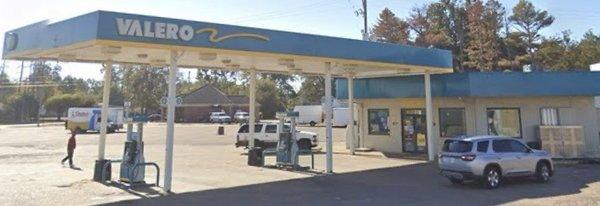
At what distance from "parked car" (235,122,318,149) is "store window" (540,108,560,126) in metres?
11.9

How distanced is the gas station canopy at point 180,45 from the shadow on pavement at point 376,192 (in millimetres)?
3970

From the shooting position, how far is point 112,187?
14.8 meters

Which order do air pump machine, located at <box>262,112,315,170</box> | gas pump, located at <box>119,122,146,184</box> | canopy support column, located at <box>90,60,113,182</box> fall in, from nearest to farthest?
gas pump, located at <box>119,122,146,184</box> → canopy support column, located at <box>90,60,113,182</box> → air pump machine, located at <box>262,112,315,170</box>

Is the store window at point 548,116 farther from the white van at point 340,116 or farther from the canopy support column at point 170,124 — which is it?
the white van at point 340,116

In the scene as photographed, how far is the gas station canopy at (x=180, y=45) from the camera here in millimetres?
12859

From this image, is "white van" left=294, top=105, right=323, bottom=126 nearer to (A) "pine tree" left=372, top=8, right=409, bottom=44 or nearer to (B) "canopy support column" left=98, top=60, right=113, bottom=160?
(A) "pine tree" left=372, top=8, right=409, bottom=44

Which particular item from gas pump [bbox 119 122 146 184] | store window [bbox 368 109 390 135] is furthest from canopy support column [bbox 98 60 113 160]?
store window [bbox 368 109 390 135]

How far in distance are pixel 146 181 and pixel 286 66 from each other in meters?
7.19

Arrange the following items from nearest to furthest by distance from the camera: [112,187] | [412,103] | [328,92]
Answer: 1. [112,187]
2. [328,92]
3. [412,103]

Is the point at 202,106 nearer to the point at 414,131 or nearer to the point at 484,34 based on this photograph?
the point at 484,34

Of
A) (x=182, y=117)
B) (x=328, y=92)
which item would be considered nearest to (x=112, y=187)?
(x=328, y=92)

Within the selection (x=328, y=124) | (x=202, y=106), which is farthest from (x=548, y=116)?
(x=202, y=106)

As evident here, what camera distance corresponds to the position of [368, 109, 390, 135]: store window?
26.8 m

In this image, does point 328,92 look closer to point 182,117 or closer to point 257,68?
point 257,68
